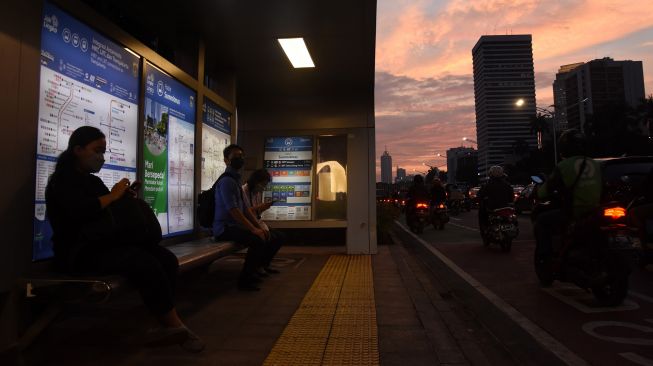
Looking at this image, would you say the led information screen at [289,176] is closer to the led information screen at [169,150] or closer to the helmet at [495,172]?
the led information screen at [169,150]

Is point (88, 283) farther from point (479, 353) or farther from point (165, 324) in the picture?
point (479, 353)

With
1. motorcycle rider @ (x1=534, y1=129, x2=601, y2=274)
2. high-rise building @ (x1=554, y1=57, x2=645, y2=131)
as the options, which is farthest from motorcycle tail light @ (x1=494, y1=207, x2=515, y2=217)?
high-rise building @ (x1=554, y1=57, x2=645, y2=131)

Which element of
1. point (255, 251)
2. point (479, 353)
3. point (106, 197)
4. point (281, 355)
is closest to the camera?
point (106, 197)

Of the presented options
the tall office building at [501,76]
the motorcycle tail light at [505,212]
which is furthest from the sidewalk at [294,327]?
the tall office building at [501,76]

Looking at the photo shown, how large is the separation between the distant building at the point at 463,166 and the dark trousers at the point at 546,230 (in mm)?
103952

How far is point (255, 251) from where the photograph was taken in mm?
5375

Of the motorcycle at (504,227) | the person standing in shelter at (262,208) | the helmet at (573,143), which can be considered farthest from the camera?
the motorcycle at (504,227)

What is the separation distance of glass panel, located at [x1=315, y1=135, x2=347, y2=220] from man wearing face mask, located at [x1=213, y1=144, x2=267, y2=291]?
11.2 ft

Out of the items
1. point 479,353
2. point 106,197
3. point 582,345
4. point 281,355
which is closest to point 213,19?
point 106,197

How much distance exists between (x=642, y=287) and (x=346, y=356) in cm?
457

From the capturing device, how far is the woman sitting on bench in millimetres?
2916

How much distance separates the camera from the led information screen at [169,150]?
16.0 feet

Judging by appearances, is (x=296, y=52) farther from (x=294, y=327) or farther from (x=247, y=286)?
(x=294, y=327)

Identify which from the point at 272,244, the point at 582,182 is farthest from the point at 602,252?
the point at 272,244
